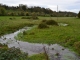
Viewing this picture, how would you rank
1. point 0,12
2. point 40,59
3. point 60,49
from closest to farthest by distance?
point 40,59, point 60,49, point 0,12

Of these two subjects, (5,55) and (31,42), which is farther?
(31,42)

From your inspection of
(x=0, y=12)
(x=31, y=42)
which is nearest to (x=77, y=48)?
(x=31, y=42)

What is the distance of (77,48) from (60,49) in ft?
5.68

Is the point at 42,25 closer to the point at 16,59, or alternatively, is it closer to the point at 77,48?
the point at 77,48

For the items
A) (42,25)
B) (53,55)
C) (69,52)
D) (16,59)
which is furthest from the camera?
(42,25)

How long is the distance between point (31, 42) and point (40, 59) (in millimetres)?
8786

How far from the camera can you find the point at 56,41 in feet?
81.6

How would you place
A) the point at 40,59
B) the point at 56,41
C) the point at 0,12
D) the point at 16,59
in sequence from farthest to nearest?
the point at 0,12
the point at 56,41
the point at 40,59
the point at 16,59

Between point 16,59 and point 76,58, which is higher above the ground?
point 16,59

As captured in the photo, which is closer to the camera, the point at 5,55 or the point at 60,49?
the point at 5,55

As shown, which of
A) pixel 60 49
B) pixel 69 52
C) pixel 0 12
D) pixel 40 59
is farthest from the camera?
pixel 0 12

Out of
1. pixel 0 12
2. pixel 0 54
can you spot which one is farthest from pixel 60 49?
pixel 0 12

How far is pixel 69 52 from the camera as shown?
19531mm

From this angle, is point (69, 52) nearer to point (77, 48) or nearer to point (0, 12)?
point (77, 48)
